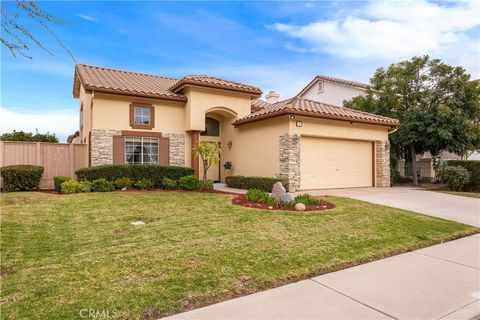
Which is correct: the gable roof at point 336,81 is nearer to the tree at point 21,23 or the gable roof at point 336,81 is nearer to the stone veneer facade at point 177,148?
the stone veneer facade at point 177,148

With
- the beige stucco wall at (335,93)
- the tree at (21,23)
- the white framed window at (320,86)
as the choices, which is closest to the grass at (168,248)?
the tree at (21,23)

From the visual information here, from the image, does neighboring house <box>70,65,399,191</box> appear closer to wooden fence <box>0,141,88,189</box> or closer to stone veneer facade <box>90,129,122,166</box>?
stone veneer facade <box>90,129,122,166</box>

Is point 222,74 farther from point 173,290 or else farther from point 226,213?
point 173,290

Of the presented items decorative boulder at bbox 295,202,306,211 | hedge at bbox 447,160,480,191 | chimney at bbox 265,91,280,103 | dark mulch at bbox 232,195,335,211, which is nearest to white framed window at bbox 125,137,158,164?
dark mulch at bbox 232,195,335,211

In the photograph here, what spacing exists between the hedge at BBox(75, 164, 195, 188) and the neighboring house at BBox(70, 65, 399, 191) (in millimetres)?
1668

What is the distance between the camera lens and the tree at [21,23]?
325 cm

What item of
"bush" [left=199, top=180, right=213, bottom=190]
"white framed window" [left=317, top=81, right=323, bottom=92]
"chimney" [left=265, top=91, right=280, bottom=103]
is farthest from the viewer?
"white framed window" [left=317, top=81, right=323, bottom=92]

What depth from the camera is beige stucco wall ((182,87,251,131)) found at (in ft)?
52.2

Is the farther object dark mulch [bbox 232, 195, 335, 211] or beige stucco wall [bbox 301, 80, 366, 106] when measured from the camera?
beige stucco wall [bbox 301, 80, 366, 106]

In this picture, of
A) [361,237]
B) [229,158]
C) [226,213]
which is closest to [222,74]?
[229,158]

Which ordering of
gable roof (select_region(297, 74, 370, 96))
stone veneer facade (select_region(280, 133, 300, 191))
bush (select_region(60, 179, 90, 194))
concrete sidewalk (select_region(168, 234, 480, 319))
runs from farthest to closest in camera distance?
gable roof (select_region(297, 74, 370, 96)) → stone veneer facade (select_region(280, 133, 300, 191)) → bush (select_region(60, 179, 90, 194)) → concrete sidewalk (select_region(168, 234, 480, 319))

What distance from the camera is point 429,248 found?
616 centimetres

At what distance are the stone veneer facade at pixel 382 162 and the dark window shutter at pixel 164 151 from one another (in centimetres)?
1129

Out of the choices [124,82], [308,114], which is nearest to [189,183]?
[308,114]
